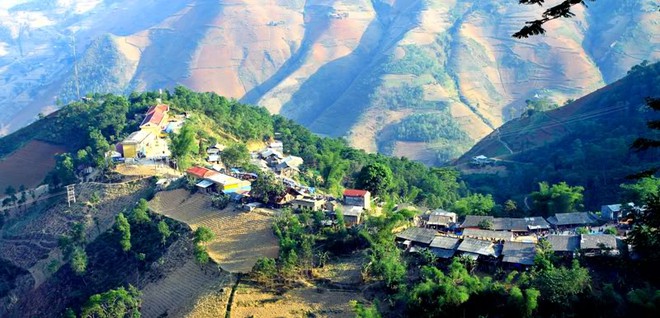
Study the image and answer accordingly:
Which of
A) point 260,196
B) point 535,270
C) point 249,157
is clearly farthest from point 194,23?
point 535,270

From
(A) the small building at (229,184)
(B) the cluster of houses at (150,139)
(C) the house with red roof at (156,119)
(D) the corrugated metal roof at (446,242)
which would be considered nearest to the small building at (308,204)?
(A) the small building at (229,184)

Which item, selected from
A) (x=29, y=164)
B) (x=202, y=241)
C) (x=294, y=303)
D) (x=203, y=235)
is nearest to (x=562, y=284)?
(x=294, y=303)

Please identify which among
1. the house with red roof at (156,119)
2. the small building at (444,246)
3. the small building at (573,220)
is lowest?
the small building at (444,246)

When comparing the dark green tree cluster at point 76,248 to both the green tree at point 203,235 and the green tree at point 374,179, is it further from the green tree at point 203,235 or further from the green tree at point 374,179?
the green tree at point 374,179

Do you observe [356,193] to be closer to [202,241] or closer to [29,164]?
[202,241]

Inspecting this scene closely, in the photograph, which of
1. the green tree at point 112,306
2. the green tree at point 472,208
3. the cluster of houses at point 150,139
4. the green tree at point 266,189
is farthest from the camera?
the cluster of houses at point 150,139

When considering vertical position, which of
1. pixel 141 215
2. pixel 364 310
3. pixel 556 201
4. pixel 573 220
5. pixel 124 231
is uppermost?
pixel 556 201
